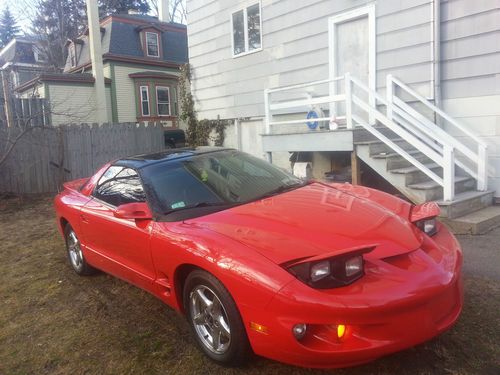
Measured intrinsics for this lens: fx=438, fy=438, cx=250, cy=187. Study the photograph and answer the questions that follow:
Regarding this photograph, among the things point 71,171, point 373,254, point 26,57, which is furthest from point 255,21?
point 26,57

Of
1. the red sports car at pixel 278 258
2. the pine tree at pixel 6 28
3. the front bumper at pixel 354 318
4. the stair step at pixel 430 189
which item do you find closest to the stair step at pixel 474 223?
the stair step at pixel 430 189

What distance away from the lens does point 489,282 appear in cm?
392

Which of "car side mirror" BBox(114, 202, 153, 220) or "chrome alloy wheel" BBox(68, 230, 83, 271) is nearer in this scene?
"car side mirror" BBox(114, 202, 153, 220)

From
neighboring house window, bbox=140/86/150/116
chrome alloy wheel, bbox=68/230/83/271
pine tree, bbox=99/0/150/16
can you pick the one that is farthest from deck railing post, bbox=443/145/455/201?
pine tree, bbox=99/0/150/16

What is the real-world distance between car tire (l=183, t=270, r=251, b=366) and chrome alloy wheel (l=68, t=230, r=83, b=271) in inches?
87.9

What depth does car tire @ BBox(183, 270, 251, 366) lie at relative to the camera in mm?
2582

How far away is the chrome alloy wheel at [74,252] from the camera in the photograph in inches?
189

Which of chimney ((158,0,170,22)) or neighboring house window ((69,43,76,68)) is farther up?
chimney ((158,0,170,22))

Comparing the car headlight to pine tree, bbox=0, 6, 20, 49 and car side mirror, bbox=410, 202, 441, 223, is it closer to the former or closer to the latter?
car side mirror, bbox=410, 202, 441, 223

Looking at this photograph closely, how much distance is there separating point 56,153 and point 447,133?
9.64 metres

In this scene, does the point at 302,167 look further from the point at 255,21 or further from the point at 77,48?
the point at 77,48

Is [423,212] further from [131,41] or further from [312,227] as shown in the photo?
[131,41]

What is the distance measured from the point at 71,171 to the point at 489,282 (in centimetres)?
1100

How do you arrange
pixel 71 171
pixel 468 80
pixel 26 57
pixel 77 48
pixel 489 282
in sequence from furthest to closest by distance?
pixel 26 57 → pixel 77 48 → pixel 71 171 → pixel 468 80 → pixel 489 282
